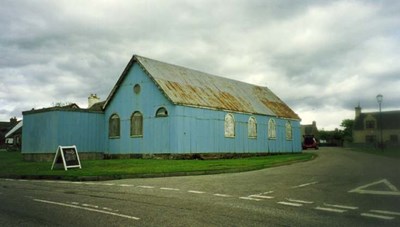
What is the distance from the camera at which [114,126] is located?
3359 cm

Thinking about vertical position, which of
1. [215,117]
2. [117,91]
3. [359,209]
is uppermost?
[117,91]

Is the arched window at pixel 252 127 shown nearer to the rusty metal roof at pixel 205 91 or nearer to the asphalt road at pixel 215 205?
the rusty metal roof at pixel 205 91

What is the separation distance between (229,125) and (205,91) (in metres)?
3.56

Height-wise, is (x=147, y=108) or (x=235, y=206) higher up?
(x=147, y=108)

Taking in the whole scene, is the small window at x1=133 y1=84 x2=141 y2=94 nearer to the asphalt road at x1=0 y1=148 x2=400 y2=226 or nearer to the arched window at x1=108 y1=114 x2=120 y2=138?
the arched window at x1=108 y1=114 x2=120 y2=138

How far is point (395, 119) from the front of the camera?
82125 millimetres

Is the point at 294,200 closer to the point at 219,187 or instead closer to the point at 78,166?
the point at 219,187

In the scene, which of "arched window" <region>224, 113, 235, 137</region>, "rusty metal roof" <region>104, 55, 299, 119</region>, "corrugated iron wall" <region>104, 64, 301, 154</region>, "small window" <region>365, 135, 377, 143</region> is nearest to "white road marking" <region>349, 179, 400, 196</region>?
"corrugated iron wall" <region>104, 64, 301, 154</region>

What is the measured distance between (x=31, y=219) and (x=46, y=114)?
24699mm

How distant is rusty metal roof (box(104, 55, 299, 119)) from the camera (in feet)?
101

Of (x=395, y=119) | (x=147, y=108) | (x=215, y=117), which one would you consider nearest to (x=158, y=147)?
(x=147, y=108)

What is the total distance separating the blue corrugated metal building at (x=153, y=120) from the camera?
98.4ft

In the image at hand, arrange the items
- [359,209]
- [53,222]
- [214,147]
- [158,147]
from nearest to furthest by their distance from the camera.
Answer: [53,222]
[359,209]
[158,147]
[214,147]

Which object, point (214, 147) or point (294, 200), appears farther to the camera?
point (214, 147)
